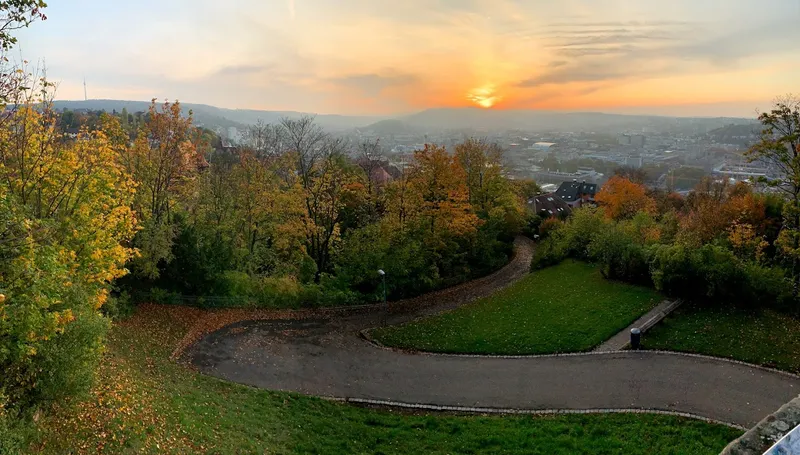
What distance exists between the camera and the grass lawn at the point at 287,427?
10.2m

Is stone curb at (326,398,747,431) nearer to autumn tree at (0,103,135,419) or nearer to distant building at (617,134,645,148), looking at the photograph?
autumn tree at (0,103,135,419)

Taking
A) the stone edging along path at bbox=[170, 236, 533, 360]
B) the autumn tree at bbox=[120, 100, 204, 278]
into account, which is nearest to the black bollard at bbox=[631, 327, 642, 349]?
the stone edging along path at bbox=[170, 236, 533, 360]

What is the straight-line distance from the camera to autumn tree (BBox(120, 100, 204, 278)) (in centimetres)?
2184

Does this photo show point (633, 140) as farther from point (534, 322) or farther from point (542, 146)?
point (534, 322)

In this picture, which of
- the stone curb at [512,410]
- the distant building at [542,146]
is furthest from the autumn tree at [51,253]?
the distant building at [542,146]

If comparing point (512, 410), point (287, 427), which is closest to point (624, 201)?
point (512, 410)

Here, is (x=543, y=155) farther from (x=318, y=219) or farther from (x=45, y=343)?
(x=45, y=343)

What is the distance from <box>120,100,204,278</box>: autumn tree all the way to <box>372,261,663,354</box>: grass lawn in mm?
11627

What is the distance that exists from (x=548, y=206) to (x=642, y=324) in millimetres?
37576

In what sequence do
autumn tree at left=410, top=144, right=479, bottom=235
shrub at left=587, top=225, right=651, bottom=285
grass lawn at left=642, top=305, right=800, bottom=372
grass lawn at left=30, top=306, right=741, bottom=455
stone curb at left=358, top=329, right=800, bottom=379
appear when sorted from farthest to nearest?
autumn tree at left=410, top=144, right=479, bottom=235 < shrub at left=587, top=225, right=651, bottom=285 < grass lawn at left=642, top=305, right=800, bottom=372 < stone curb at left=358, top=329, right=800, bottom=379 < grass lawn at left=30, top=306, right=741, bottom=455

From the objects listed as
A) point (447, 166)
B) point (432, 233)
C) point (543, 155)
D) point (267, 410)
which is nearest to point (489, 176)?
point (447, 166)

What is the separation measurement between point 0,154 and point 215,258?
36.4ft

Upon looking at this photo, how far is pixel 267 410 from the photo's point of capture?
13734mm

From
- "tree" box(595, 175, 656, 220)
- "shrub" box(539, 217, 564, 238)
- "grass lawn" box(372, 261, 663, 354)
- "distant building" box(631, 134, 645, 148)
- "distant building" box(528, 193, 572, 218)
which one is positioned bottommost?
"grass lawn" box(372, 261, 663, 354)
